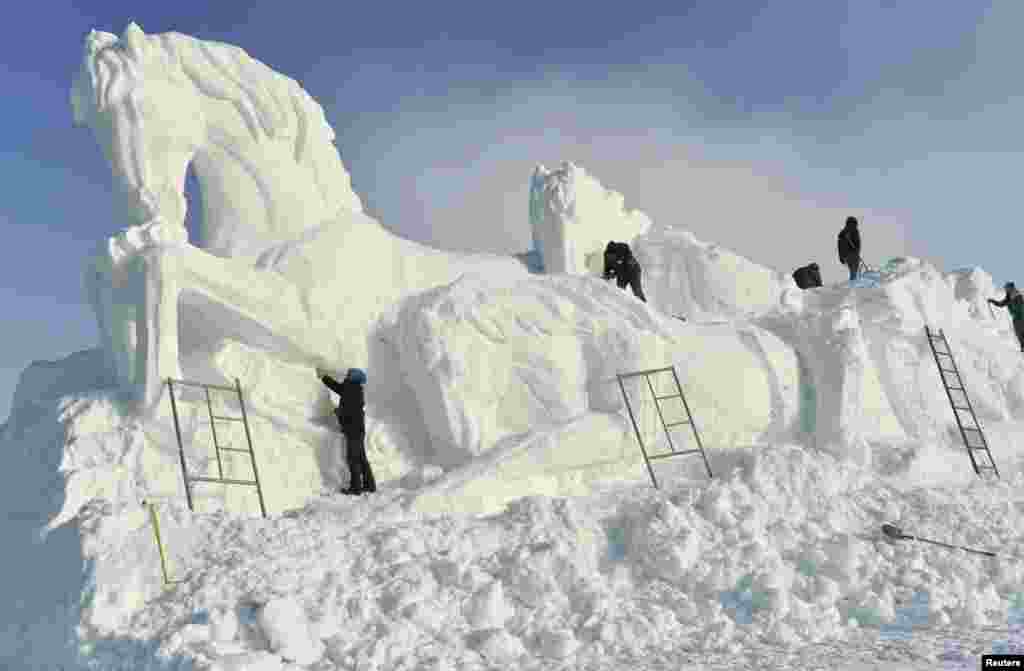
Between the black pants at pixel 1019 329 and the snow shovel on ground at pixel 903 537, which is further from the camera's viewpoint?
the black pants at pixel 1019 329

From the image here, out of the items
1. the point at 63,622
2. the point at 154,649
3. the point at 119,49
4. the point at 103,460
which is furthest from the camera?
the point at 119,49

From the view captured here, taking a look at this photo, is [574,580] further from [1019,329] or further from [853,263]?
[1019,329]

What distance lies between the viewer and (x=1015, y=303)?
13.7 metres

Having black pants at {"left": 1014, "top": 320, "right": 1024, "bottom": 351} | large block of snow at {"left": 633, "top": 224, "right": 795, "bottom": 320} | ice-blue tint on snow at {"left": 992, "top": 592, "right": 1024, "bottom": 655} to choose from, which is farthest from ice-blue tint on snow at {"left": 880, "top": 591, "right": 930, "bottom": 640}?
black pants at {"left": 1014, "top": 320, "right": 1024, "bottom": 351}

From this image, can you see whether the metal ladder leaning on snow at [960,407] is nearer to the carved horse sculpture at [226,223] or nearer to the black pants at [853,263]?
the black pants at [853,263]

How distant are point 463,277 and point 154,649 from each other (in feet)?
14.1

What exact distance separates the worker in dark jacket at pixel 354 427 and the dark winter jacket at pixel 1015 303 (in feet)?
30.4

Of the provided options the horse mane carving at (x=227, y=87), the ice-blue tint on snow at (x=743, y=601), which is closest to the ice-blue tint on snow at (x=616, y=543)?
the ice-blue tint on snow at (x=743, y=601)

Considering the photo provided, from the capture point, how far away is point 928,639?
216 inches

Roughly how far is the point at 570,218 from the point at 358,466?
17.9 ft

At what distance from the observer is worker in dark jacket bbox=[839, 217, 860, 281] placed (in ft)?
40.5

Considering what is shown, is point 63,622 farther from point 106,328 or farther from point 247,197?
point 247,197

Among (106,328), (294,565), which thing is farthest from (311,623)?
(106,328)

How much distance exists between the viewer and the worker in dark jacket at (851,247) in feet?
40.5
